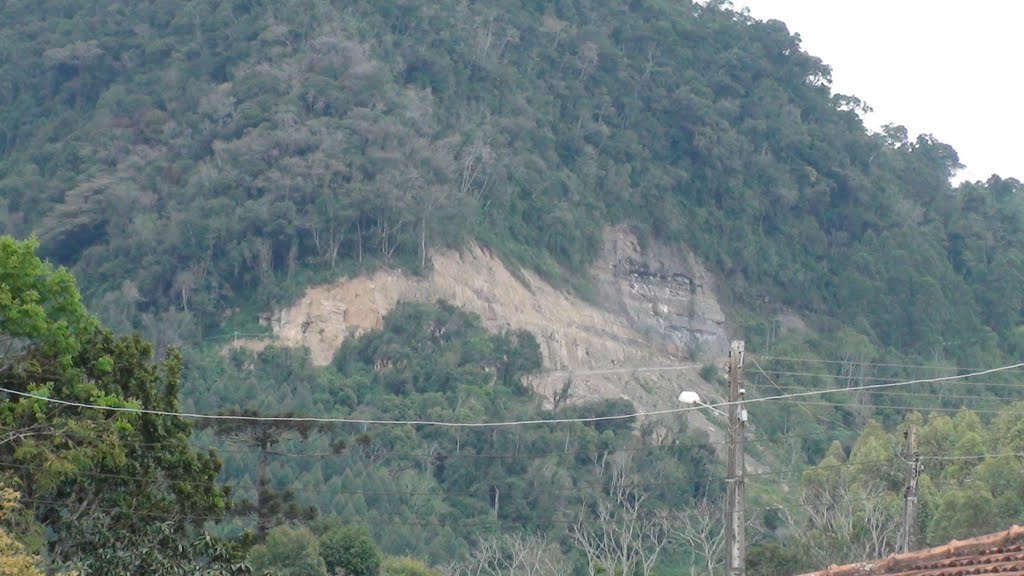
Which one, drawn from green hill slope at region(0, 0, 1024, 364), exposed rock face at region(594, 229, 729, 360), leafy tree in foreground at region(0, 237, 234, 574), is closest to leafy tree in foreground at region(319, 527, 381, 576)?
leafy tree in foreground at region(0, 237, 234, 574)

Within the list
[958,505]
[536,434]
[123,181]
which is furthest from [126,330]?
[958,505]

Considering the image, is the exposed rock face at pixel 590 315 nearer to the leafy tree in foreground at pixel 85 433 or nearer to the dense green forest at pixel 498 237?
the dense green forest at pixel 498 237

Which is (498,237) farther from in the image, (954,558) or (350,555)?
(954,558)

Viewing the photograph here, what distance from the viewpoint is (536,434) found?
6569cm

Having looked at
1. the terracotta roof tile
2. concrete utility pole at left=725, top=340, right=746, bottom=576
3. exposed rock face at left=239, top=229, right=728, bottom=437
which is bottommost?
exposed rock face at left=239, top=229, right=728, bottom=437

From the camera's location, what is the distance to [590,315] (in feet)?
274

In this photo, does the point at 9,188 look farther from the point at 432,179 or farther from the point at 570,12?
the point at 570,12

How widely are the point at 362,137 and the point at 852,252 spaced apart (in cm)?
3074

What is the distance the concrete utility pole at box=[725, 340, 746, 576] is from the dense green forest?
10.4 m

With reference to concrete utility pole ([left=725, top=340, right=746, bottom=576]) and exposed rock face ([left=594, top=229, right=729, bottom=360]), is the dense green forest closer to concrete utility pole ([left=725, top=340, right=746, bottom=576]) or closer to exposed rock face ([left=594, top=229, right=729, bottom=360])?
exposed rock face ([left=594, top=229, right=729, bottom=360])

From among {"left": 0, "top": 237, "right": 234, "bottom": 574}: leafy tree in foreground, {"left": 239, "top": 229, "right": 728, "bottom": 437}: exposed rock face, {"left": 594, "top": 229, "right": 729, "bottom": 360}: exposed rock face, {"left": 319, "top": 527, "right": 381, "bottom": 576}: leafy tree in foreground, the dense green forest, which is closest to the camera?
{"left": 0, "top": 237, "right": 234, "bottom": 574}: leafy tree in foreground

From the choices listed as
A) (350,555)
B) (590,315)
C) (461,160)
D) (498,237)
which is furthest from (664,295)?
(350,555)

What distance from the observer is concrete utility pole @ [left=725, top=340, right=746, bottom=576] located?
2206cm

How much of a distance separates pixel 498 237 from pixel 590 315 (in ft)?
19.3
